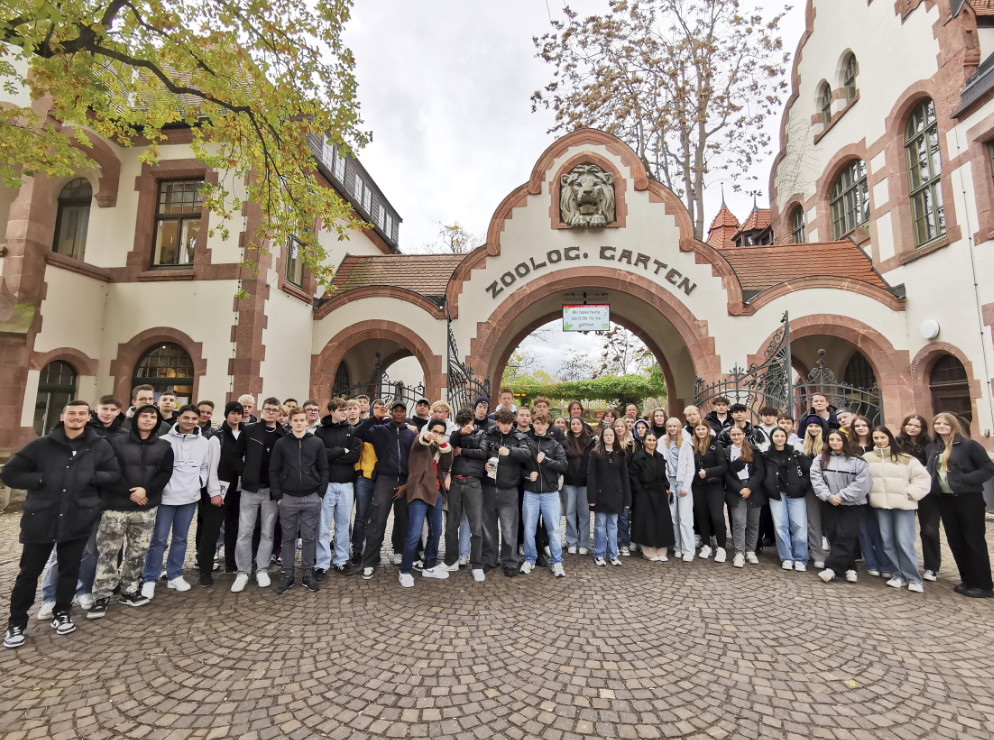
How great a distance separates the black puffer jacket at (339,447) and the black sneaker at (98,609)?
2.11 meters

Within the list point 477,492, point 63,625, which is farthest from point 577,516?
point 63,625

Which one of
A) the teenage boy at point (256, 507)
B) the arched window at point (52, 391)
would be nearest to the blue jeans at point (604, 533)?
the teenage boy at point (256, 507)

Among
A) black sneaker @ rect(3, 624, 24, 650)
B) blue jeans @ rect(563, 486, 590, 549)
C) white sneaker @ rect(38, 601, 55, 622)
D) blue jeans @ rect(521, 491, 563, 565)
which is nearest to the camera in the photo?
black sneaker @ rect(3, 624, 24, 650)

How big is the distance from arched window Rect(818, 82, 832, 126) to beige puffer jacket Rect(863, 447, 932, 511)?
534 inches

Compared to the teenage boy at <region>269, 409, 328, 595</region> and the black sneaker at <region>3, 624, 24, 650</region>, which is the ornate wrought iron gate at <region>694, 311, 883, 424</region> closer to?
the teenage boy at <region>269, 409, 328, 595</region>

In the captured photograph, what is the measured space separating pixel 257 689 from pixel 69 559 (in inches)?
85.4

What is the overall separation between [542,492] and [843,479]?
3328 millimetres

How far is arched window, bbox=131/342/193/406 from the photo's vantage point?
1028cm

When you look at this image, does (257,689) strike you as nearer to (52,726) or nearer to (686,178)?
(52,726)

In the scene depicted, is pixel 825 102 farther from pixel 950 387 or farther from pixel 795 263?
pixel 950 387

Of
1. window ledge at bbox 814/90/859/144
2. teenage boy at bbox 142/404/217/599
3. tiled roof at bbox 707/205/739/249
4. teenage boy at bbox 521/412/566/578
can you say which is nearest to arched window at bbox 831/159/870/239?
window ledge at bbox 814/90/859/144

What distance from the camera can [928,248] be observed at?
10.2m

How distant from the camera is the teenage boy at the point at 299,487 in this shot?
15.9 ft

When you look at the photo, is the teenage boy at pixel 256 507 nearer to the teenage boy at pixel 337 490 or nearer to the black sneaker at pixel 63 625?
the teenage boy at pixel 337 490
